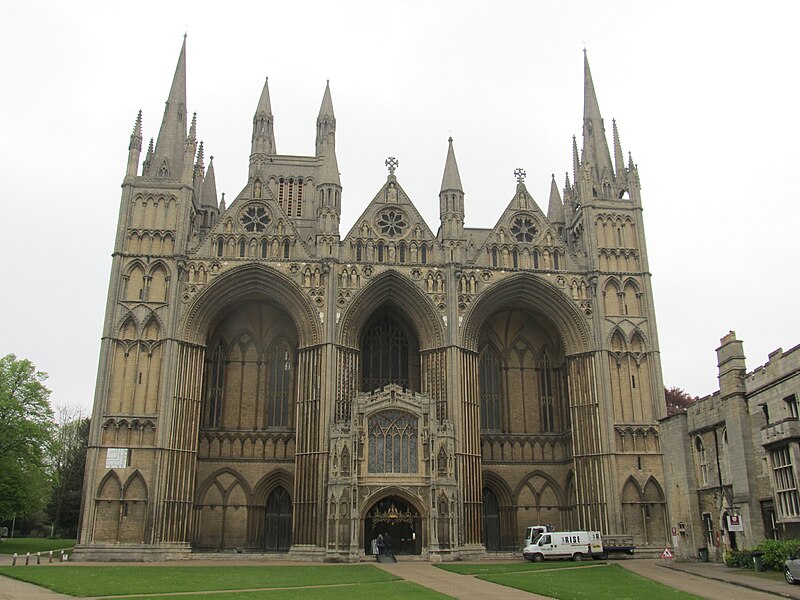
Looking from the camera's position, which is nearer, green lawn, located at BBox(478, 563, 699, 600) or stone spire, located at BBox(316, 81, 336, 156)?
green lawn, located at BBox(478, 563, 699, 600)

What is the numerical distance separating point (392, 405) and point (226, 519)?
12.1 meters

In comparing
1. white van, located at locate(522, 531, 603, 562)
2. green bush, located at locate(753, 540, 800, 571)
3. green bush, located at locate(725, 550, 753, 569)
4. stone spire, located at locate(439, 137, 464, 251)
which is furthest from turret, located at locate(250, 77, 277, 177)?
green bush, located at locate(753, 540, 800, 571)

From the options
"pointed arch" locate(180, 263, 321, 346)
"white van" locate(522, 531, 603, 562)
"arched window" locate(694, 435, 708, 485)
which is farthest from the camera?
"pointed arch" locate(180, 263, 321, 346)

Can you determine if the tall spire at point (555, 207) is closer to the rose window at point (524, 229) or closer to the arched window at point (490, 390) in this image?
the rose window at point (524, 229)

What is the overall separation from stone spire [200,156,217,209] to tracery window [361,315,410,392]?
13923mm

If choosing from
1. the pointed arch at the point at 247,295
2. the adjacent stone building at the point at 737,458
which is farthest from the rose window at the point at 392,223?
the adjacent stone building at the point at 737,458

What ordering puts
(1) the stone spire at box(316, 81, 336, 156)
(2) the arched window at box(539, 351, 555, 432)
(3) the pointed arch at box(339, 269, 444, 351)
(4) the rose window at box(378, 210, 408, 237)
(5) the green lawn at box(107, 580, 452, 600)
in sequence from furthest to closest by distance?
(1) the stone spire at box(316, 81, 336, 156) < (2) the arched window at box(539, 351, 555, 432) < (4) the rose window at box(378, 210, 408, 237) < (3) the pointed arch at box(339, 269, 444, 351) < (5) the green lawn at box(107, 580, 452, 600)

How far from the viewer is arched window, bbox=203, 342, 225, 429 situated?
43.3 metres

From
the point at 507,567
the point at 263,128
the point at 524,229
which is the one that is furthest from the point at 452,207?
the point at 507,567

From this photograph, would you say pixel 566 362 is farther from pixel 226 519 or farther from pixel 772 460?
pixel 226 519

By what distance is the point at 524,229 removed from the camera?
44.6m

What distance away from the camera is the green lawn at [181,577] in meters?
21.7

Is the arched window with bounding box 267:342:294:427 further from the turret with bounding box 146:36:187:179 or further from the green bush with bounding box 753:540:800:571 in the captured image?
the green bush with bounding box 753:540:800:571

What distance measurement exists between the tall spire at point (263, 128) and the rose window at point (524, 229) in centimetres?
2067
